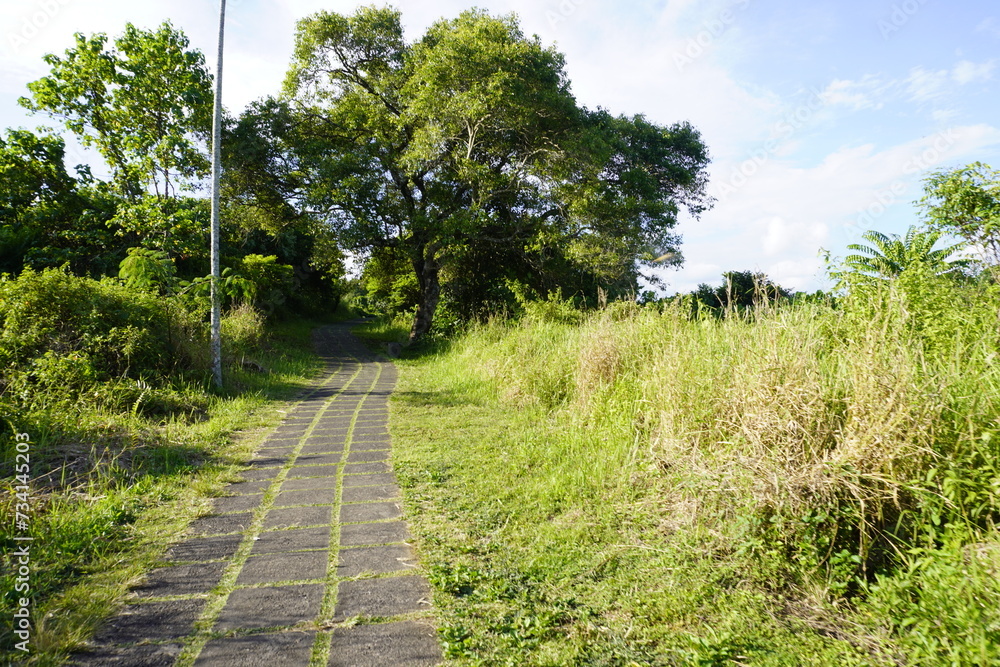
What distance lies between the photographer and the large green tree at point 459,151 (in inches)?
497

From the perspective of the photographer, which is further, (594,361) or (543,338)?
(543,338)

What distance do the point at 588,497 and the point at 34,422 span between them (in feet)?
16.2

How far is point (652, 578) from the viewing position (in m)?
2.85

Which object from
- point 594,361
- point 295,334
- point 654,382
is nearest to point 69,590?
point 654,382

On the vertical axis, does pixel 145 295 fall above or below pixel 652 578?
above

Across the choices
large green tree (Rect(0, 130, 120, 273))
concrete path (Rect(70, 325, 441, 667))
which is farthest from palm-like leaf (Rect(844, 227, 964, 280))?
large green tree (Rect(0, 130, 120, 273))

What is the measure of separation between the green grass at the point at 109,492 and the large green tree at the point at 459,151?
8426 mm

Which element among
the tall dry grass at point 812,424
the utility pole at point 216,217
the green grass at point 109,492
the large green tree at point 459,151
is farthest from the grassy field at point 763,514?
the large green tree at point 459,151

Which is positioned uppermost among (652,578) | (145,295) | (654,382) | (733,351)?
(145,295)

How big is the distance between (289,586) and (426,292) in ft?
47.0

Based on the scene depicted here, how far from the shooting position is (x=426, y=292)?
16859 millimetres

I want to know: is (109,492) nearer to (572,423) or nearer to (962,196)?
(572,423)

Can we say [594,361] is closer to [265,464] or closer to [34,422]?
[265,464]

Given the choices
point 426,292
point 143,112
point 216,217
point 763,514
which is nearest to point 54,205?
point 143,112
